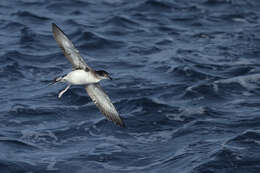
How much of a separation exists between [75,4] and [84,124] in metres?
12.3

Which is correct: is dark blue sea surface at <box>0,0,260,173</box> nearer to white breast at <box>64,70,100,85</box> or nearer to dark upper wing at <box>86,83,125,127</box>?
dark upper wing at <box>86,83,125,127</box>

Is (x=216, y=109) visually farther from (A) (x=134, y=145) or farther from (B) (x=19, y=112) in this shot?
(B) (x=19, y=112)

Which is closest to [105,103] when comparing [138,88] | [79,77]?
[79,77]

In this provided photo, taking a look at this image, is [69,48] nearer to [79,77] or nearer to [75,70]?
[75,70]

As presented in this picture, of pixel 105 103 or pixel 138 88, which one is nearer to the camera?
pixel 105 103

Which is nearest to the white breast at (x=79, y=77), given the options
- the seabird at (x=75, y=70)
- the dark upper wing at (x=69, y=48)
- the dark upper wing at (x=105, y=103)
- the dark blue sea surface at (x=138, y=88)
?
the seabird at (x=75, y=70)

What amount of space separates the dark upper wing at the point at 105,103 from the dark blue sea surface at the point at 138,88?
1.60 m

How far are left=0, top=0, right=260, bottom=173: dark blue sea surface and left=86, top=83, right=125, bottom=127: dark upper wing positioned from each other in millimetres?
1602

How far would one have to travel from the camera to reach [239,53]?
23203 mm

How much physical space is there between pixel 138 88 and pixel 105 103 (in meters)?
5.83

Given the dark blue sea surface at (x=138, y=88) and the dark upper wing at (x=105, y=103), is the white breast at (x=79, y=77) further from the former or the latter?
the dark blue sea surface at (x=138, y=88)

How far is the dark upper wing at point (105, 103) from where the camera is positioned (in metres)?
14.5

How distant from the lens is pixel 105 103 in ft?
48.3

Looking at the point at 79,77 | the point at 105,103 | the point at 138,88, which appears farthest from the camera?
the point at 138,88
